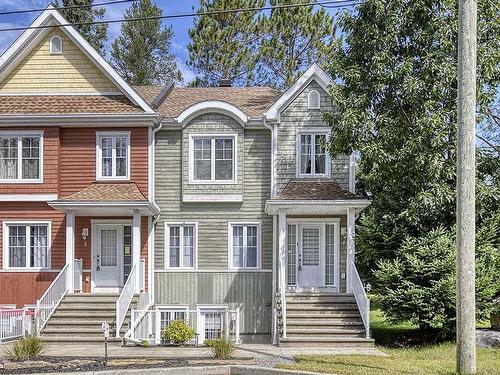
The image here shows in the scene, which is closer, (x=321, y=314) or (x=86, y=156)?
(x=321, y=314)

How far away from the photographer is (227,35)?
114ft

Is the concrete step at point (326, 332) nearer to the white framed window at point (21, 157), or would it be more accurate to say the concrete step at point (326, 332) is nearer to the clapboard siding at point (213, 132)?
the clapboard siding at point (213, 132)

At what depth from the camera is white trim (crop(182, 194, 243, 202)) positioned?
19.9 metres

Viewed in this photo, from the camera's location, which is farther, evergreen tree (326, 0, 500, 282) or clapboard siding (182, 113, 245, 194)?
clapboard siding (182, 113, 245, 194)

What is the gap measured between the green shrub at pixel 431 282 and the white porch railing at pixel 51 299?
8682mm

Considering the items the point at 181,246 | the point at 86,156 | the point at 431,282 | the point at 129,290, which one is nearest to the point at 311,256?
the point at 181,246

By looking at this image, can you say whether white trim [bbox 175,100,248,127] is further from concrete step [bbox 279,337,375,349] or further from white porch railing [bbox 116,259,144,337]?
concrete step [bbox 279,337,375,349]

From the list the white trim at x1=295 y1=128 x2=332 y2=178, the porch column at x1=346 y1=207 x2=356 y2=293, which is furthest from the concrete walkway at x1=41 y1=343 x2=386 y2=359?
the white trim at x1=295 y1=128 x2=332 y2=178

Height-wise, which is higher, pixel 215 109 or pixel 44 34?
pixel 44 34

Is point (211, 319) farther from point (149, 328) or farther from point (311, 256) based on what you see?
point (311, 256)

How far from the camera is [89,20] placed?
3938 centimetres

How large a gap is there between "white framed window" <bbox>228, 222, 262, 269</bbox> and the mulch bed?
6999 mm

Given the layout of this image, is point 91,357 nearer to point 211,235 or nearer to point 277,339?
point 277,339

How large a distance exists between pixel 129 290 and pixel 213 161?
487cm
